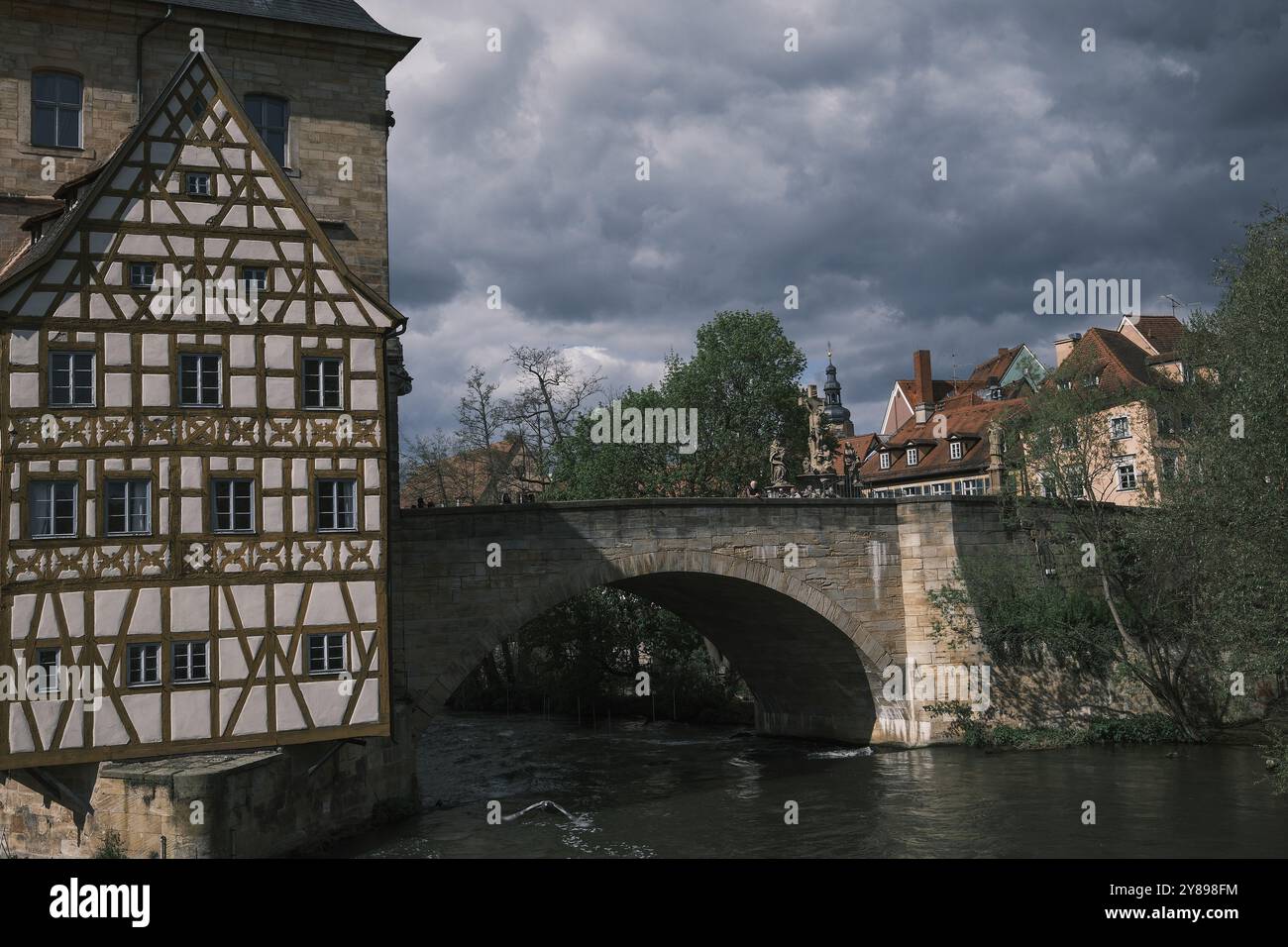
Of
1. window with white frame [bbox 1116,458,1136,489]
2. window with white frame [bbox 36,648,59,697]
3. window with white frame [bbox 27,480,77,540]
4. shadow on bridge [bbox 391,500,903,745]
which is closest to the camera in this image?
window with white frame [bbox 36,648,59,697]

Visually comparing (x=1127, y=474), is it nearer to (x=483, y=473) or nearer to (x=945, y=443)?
(x=945, y=443)

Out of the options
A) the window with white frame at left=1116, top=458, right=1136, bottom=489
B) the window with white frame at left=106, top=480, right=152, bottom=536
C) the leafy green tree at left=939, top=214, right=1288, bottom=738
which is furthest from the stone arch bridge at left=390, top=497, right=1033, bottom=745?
the window with white frame at left=1116, top=458, right=1136, bottom=489

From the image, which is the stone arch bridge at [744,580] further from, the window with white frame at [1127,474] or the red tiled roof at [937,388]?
the red tiled roof at [937,388]

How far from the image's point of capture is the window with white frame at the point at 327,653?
1673cm

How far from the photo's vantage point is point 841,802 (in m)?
20.8

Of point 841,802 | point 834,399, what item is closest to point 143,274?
point 841,802

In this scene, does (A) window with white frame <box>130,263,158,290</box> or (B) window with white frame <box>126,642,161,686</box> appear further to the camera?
(A) window with white frame <box>130,263,158,290</box>

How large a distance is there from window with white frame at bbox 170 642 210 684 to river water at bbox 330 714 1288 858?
348cm

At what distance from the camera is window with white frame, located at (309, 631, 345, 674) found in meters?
16.7

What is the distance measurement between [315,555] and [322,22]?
941 cm

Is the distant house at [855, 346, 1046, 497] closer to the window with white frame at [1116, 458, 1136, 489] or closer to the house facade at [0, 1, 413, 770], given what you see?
the window with white frame at [1116, 458, 1136, 489]

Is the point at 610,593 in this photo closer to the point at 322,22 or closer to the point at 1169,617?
the point at 1169,617

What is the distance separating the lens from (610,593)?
35938mm

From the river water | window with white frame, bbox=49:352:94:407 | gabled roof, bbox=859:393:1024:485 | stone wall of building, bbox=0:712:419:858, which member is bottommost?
the river water
